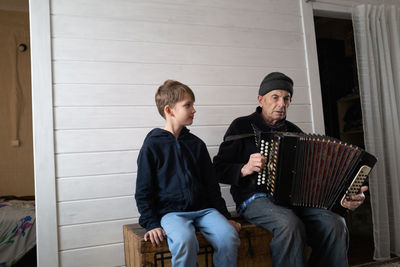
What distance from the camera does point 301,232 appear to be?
145 centimetres

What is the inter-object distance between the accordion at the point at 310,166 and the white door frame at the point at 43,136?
116cm

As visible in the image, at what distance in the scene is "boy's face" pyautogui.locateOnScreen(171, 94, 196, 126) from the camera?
1522mm

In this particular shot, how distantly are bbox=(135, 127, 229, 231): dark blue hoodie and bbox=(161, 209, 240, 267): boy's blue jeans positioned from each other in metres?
0.06

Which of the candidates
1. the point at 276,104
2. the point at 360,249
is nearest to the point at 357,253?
the point at 360,249

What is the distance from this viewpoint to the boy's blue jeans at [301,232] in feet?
4.57

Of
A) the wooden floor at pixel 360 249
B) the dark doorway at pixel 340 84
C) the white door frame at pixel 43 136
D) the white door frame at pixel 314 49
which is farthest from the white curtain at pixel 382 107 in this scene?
the white door frame at pixel 43 136

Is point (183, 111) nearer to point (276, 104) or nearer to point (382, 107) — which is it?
point (276, 104)

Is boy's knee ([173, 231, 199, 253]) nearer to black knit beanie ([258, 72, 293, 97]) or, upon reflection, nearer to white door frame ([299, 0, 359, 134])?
black knit beanie ([258, 72, 293, 97])

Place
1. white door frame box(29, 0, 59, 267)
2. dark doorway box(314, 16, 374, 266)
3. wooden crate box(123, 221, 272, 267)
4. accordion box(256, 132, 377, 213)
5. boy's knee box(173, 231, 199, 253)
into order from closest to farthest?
boy's knee box(173, 231, 199, 253), wooden crate box(123, 221, 272, 267), accordion box(256, 132, 377, 213), white door frame box(29, 0, 59, 267), dark doorway box(314, 16, 374, 266)

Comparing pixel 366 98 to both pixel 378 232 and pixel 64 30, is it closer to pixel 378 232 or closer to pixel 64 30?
pixel 378 232

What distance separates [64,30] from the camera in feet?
5.95

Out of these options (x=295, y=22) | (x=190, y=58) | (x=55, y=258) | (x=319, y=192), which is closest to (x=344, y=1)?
(x=295, y=22)

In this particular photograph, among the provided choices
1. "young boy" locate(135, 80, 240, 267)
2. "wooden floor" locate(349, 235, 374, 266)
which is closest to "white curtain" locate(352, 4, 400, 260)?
Answer: "wooden floor" locate(349, 235, 374, 266)

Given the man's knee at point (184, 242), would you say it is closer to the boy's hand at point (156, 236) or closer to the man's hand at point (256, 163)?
the boy's hand at point (156, 236)
